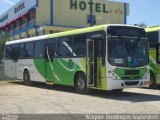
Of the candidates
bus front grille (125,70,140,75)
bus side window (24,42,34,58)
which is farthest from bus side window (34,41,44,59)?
bus front grille (125,70,140,75)

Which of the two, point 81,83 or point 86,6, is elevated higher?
point 86,6

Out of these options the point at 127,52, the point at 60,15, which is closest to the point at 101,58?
the point at 127,52

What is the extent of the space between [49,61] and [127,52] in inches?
226

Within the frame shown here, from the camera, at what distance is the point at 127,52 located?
634 inches

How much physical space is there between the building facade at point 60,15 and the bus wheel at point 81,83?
92.5 feet

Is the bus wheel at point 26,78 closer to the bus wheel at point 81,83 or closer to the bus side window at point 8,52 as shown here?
the bus side window at point 8,52

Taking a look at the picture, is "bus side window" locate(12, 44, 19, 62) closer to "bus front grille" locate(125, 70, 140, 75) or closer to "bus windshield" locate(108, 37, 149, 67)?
"bus windshield" locate(108, 37, 149, 67)

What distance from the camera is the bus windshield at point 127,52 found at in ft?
51.6

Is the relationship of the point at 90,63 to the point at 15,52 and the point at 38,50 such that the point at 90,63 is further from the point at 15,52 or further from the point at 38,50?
the point at 15,52

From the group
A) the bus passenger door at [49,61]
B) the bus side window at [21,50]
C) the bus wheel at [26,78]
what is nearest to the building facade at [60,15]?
the bus side window at [21,50]

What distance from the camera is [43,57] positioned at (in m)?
21.4

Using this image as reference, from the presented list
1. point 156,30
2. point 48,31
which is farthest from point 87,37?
point 48,31

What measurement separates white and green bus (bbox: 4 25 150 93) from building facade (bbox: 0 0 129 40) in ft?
87.6

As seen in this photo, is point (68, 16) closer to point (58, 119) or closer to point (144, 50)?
point (144, 50)
